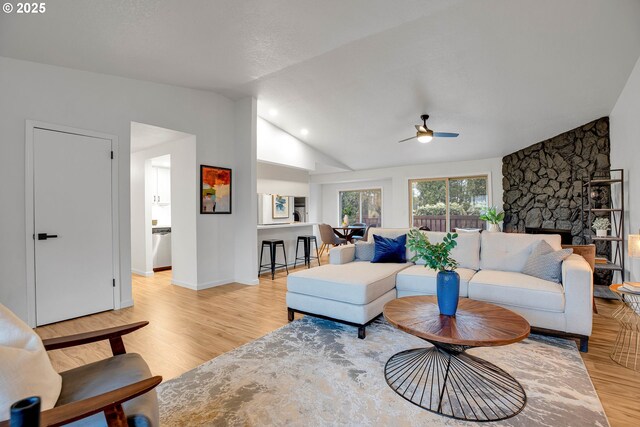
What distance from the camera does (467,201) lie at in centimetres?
735

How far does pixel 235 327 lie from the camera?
9.80ft

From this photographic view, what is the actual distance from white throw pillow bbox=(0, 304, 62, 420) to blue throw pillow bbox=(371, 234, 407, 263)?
3071mm

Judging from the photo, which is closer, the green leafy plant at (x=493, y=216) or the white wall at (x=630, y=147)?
the white wall at (x=630, y=147)

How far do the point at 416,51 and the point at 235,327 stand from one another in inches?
143

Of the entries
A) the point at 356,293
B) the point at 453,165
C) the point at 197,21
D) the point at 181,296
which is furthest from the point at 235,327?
the point at 453,165

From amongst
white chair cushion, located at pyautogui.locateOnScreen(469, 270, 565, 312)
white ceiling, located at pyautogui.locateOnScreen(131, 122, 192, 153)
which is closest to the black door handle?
→ white ceiling, located at pyautogui.locateOnScreen(131, 122, 192, 153)

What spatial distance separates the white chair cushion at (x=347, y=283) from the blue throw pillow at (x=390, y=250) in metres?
0.32

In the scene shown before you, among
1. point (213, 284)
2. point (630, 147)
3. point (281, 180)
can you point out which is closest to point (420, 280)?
point (213, 284)

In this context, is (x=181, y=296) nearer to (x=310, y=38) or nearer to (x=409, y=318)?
(x=409, y=318)

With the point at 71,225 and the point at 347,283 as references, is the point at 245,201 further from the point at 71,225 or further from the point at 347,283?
the point at 347,283

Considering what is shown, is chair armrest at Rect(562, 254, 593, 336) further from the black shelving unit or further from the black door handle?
the black door handle

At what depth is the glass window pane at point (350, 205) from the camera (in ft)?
31.4

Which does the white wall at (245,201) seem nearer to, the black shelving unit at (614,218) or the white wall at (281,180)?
the white wall at (281,180)

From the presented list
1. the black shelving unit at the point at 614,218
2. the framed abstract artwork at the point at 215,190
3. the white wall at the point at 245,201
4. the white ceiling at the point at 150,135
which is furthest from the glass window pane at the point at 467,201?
the white ceiling at the point at 150,135
